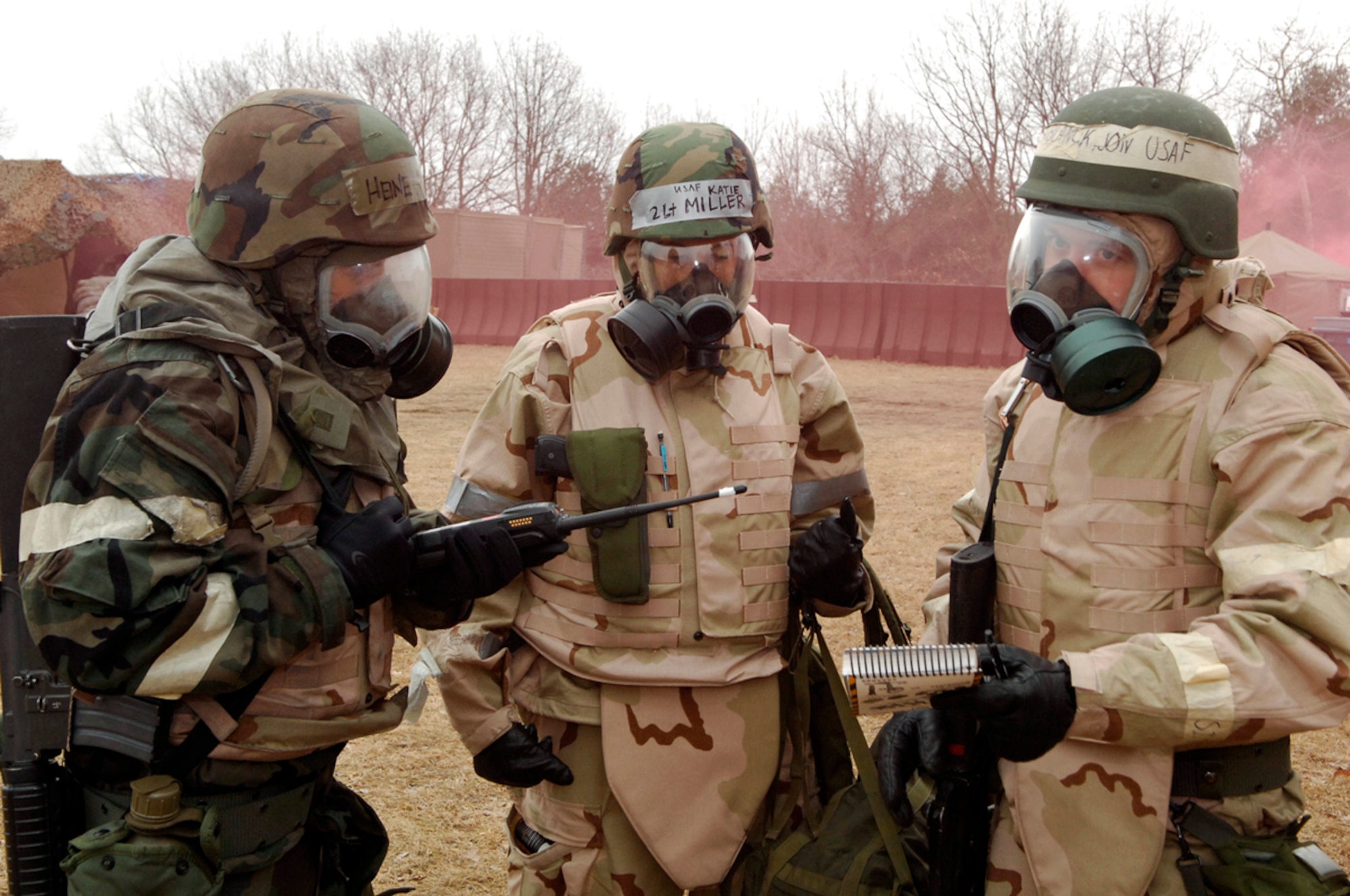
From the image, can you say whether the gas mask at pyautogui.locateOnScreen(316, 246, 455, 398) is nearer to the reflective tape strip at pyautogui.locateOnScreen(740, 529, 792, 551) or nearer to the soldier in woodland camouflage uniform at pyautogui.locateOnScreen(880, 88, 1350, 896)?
the reflective tape strip at pyautogui.locateOnScreen(740, 529, 792, 551)

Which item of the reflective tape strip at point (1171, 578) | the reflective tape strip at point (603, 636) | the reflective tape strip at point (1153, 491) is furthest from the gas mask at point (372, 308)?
the reflective tape strip at point (1171, 578)

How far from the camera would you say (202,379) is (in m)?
2.23

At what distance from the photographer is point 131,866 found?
222 centimetres

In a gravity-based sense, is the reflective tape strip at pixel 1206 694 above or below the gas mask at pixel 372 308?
below

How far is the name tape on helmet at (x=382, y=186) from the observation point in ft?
8.58

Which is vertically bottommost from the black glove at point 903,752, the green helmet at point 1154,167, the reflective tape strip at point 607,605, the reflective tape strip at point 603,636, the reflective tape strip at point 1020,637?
the black glove at point 903,752

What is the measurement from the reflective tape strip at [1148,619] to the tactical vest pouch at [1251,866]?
0.38 m

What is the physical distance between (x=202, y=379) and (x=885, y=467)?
8547mm

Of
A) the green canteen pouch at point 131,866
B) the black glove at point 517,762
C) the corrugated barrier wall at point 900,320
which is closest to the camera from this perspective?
the green canteen pouch at point 131,866

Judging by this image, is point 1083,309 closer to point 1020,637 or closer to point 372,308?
point 1020,637

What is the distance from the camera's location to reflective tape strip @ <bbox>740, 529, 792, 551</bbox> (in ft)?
9.91

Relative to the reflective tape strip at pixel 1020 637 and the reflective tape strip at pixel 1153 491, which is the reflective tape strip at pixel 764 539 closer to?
the reflective tape strip at pixel 1020 637

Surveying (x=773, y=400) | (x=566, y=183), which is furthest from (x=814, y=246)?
(x=773, y=400)

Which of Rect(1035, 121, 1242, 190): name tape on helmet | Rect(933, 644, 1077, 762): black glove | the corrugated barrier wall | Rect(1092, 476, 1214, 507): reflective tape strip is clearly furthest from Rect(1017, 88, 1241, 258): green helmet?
the corrugated barrier wall
